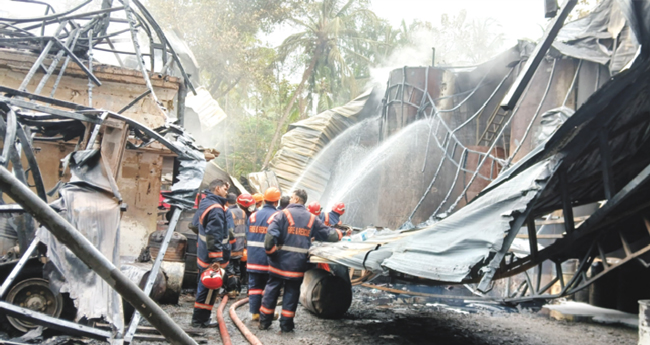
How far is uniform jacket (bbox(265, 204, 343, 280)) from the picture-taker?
5762mm

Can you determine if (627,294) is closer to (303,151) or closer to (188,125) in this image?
(303,151)

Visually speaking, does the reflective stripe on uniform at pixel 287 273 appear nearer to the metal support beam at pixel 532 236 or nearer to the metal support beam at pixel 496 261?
the metal support beam at pixel 532 236

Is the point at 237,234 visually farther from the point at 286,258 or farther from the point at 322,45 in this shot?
the point at 322,45

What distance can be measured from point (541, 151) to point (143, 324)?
445 cm

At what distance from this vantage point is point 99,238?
409 centimetres

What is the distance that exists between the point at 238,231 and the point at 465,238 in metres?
5.47

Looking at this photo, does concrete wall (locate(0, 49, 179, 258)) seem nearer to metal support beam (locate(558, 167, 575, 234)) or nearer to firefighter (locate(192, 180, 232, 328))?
firefighter (locate(192, 180, 232, 328))

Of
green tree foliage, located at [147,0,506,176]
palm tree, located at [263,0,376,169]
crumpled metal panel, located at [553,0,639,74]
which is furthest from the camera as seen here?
palm tree, located at [263,0,376,169]

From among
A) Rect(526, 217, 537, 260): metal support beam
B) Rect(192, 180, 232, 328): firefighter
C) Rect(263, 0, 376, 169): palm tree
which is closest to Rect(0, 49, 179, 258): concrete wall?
Rect(192, 180, 232, 328): firefighter

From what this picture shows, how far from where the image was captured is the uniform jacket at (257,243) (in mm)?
6242

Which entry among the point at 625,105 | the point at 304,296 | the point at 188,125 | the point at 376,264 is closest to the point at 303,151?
the point at 188,125

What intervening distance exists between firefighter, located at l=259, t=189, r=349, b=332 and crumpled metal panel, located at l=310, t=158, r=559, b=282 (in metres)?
1.40

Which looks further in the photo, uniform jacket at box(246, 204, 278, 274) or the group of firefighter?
uniform jacket at box(246, 204, 278, 274)

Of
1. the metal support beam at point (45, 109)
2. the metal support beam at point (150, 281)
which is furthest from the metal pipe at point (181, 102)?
the metal support beam at point (150, 281)
